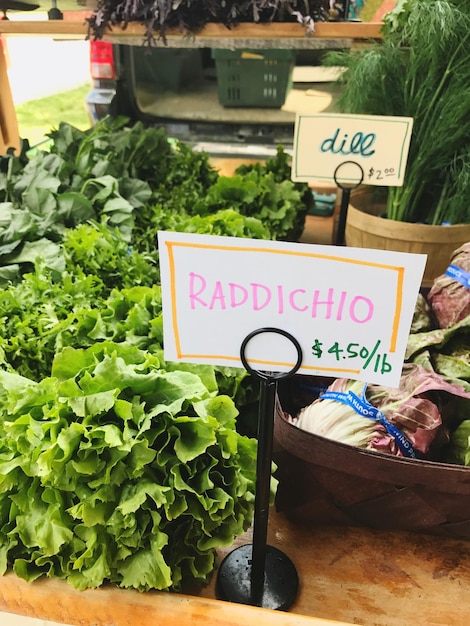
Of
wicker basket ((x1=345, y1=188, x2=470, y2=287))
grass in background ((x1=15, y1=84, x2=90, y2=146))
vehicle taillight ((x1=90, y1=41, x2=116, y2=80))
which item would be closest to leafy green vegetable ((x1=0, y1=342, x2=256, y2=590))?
wicker basket ((x1=345, y1=188, x2=470, y2=287))

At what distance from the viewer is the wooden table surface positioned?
0.62m

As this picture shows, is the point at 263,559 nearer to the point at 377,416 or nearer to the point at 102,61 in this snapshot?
the point at 377,416

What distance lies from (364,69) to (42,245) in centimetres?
88

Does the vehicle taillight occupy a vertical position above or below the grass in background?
above

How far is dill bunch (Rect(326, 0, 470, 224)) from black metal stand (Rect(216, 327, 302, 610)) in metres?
0.93

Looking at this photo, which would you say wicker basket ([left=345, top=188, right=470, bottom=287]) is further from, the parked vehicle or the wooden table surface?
the parked vehicle

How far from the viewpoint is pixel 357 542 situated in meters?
0.78

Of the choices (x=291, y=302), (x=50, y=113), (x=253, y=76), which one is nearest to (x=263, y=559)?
(x=291, y=302)

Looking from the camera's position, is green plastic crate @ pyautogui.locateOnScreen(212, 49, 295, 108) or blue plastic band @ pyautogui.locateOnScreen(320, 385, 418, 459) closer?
blue plastic band @ pyautogui.locateOnScreen(320, 385, 418, 459)

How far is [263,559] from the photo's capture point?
2.27 ft

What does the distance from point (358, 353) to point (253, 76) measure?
2058mm

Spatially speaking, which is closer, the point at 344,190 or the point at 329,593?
the point at 329,593

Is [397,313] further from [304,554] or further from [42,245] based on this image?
[42,245]

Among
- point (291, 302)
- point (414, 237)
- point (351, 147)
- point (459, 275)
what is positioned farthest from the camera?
point (414, 237)
